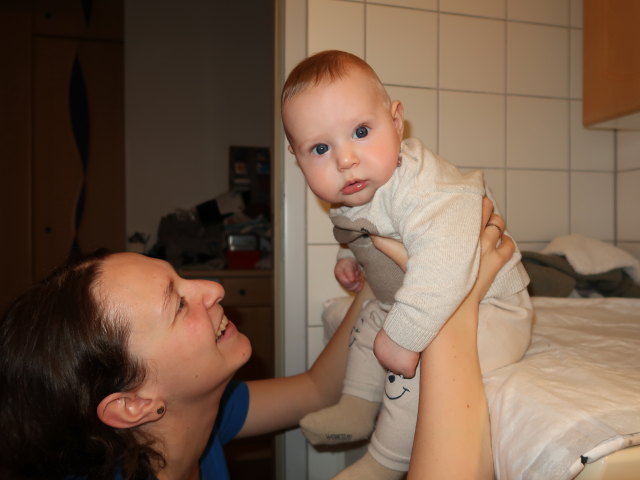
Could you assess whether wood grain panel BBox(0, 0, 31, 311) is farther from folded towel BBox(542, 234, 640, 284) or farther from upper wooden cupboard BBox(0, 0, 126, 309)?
folded towel BBox(542, 234, 640, 284)

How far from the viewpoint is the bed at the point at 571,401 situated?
18.9 inches

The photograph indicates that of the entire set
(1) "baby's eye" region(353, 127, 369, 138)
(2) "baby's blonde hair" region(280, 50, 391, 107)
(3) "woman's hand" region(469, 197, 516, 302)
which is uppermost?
(2) "baby's blonde hair" region(280, 50, 391, 107)

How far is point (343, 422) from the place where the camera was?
34.8 inches

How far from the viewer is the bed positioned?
479mm

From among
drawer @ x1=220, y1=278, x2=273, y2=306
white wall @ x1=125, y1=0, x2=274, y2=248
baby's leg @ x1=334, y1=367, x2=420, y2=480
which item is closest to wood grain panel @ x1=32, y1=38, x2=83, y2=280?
white wall @ x1=125, y1=0, x2=274, y2=248

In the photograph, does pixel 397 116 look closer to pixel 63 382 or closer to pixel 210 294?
pixel 210 294

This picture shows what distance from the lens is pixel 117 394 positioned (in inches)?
27.1

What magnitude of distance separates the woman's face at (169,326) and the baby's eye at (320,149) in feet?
0.98

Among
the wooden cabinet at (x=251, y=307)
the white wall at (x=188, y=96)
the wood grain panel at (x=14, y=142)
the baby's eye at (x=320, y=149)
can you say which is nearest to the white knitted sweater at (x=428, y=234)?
the baby's eye at (x=320, y=149)

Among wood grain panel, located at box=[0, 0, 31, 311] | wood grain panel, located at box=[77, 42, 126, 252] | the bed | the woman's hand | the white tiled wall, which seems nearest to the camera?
the bed

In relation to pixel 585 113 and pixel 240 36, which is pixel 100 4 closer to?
pixel 240 36

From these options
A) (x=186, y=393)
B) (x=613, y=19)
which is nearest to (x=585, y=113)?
(x=613, y=19)

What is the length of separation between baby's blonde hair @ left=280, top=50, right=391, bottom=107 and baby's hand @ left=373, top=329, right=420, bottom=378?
15.2 inches

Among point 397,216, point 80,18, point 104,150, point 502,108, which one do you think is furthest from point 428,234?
point 80,18
